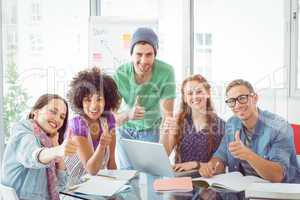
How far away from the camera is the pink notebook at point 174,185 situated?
7.75 ft

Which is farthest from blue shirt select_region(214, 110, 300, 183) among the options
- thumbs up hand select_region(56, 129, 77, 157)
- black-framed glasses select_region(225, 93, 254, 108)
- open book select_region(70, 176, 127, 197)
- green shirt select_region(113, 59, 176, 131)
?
thumbs up hand select_region(56, 129, 77, 157)

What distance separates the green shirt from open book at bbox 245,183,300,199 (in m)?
0.75

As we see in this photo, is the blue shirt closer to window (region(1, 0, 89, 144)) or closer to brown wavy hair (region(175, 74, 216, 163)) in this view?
brown wavy hair (region(175, 74, 216, 163))

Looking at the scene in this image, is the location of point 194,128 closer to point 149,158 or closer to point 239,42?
point 149,158

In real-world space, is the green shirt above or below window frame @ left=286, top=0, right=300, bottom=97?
below

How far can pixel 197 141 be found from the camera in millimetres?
2742

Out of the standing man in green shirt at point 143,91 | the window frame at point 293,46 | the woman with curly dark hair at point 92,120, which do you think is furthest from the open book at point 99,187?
the window frame at point 293,46

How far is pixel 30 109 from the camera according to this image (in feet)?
9.09

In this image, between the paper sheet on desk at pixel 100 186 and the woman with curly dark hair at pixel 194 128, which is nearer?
the paper sheet on desk at pixel 100 186

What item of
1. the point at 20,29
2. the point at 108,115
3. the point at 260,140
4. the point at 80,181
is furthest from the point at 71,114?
the point at 260,140

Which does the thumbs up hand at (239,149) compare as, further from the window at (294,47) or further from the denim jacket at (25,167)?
the denim jacket at (25,167)

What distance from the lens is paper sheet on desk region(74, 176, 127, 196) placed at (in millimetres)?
2357

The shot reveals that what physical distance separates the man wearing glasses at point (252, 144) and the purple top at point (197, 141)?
4cm

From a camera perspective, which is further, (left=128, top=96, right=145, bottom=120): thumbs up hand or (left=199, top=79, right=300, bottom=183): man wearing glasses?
(left=128, top=96, right=145, bottom=120): thumbs up hand
